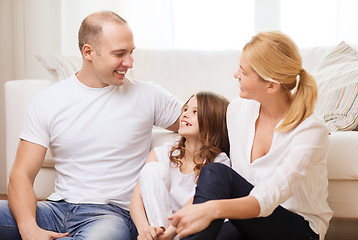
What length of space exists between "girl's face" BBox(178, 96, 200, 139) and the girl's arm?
24cm

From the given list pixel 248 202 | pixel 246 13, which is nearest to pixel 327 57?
pixel 246 13

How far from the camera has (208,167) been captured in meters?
1.42

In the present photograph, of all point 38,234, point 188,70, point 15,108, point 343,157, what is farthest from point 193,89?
point 38,234

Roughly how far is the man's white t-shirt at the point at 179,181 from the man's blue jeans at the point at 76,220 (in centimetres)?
17

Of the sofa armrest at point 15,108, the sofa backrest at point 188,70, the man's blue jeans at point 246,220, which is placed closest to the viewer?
the man's blue jeans at point 246,220

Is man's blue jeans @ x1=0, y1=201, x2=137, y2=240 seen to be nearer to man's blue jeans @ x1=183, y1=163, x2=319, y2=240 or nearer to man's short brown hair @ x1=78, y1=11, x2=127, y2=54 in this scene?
man's blue jeans @ x1=183, y1=163, x2=319, y2=240

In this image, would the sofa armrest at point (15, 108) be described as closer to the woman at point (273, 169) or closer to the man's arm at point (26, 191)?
the man's arm at point (26, 191)

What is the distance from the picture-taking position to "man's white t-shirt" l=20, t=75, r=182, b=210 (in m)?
1.71

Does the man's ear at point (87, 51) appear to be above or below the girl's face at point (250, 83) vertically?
above

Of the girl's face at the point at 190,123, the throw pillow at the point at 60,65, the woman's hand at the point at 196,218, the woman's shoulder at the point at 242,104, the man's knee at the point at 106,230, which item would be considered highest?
the throw pillow at the point at 60,65

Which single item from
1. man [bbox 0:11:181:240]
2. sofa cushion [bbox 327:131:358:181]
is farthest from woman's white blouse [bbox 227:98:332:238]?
man [bbox 0:11:181:240]

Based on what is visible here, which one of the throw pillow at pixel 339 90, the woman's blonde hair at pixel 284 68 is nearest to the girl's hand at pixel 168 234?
the woman's blonde hair at pixel 284 68

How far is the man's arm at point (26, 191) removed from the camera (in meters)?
1.55

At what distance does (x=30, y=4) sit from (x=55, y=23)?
8.4 inches
